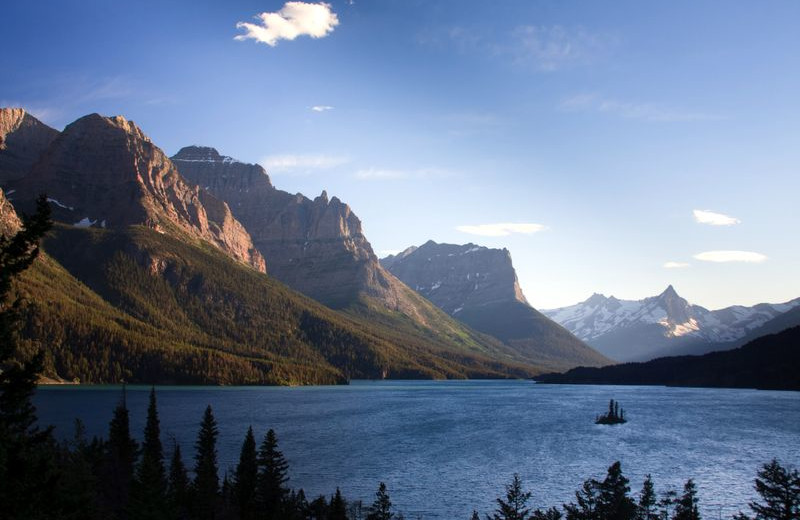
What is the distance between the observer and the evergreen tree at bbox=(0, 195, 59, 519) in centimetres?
2755

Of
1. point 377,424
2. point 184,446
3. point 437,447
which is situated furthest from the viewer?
point 377,424

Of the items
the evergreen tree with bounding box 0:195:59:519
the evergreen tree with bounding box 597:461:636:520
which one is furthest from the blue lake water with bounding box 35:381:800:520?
the evergreen tree with bounding box 0:195:59:519

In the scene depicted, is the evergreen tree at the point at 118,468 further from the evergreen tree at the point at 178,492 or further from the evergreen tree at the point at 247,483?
the evergreen tree at the point at 247,483

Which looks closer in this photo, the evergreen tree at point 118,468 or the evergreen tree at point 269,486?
the evergreen tree at point 269,486

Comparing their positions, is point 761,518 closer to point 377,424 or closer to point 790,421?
point 377,424

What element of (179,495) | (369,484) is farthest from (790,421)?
(179,495)

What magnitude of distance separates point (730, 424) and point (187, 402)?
15375cm

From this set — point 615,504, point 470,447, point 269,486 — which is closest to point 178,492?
point 269,486

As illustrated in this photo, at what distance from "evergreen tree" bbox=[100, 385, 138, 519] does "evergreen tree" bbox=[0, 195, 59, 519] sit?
46598mm

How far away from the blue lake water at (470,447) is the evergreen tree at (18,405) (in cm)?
5752

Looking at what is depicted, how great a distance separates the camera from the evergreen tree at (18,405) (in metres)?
27.5

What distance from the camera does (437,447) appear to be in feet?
427

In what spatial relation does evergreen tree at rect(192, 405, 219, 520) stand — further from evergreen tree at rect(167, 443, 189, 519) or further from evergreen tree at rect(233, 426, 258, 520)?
evergreen tree at rect(233, 426, 258, 520)

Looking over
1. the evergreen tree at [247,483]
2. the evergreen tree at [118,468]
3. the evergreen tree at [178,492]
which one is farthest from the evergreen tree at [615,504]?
the evergreen tree at [118,468]
